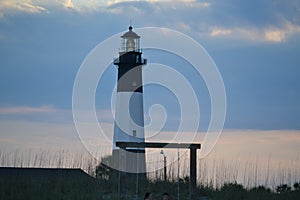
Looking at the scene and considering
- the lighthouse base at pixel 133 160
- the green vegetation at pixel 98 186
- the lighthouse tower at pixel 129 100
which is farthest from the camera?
the lighthouse tower at pixel 129 100

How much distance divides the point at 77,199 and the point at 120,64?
56.5 feet

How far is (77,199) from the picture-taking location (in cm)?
1598

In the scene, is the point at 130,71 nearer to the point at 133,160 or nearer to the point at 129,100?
the point at 129,100

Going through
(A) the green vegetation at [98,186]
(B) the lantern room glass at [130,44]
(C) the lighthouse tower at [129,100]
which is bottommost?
(A) the green vegetation at [98,186]

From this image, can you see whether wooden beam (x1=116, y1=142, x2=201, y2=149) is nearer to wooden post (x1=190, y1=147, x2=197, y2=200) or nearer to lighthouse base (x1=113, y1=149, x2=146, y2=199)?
wooden post (x1=190, y1=147, x2=197, y2=200)

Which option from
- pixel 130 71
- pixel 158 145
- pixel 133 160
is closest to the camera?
pixel 158 145

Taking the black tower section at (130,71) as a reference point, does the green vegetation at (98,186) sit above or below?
below

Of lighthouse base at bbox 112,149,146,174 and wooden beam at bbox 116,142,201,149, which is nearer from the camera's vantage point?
wooden beam at bbox 116,142,201,149

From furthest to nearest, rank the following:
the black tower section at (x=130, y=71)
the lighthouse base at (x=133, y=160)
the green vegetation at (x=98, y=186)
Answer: the black tower section at (x=130, y=71), the lighthouse base at (x=133, y=160), the green vegetation at (x=98, y=186)

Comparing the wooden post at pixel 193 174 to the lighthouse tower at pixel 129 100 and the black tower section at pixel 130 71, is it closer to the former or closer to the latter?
the lighthouse tower at pixel 129 100

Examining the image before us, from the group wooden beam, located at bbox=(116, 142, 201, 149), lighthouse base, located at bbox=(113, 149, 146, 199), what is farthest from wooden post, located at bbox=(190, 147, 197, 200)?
lighthouse base, located at bbox=(113, 149, 146, 199)

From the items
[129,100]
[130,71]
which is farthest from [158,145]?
[130,71]

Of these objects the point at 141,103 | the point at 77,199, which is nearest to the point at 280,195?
the point at 77,199

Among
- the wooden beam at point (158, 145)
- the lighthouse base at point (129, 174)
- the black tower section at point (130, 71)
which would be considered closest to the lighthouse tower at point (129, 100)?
the black tower section at point (130, 71)
